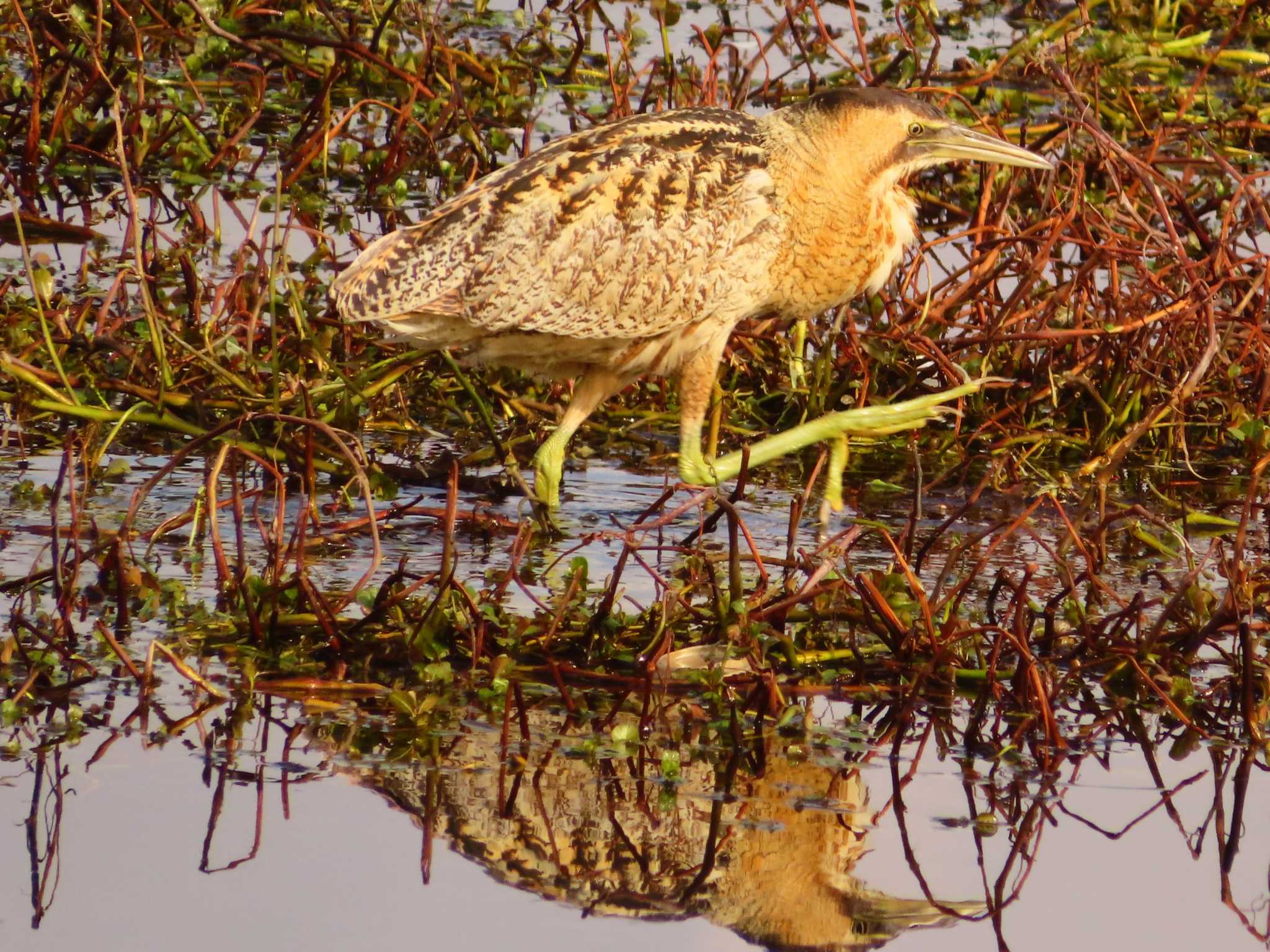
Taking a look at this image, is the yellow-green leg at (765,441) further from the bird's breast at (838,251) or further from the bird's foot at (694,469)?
the bird's breast at (838,251)

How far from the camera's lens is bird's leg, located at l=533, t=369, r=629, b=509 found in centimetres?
514

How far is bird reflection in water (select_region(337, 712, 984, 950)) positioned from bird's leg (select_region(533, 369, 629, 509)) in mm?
1576

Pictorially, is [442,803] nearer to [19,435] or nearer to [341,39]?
[19,435]

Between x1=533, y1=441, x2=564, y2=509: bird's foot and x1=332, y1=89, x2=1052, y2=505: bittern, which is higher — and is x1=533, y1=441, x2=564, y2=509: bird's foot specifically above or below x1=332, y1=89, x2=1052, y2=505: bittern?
below

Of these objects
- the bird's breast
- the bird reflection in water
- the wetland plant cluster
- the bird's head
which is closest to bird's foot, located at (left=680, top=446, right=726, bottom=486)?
the wetland plant cluster

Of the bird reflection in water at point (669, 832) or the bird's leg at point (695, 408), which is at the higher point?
the bird's leg at point (695, 408)

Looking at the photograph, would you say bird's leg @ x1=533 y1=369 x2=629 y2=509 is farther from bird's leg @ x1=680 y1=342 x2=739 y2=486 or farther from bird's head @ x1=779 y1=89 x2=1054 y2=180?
bird's head @ x1=779 y1=89 x2=1054 y2=180

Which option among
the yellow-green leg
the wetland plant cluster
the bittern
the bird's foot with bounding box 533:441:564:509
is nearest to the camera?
the wetland plant cluster

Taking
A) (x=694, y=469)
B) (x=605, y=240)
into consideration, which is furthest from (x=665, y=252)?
(x=694, y=469)

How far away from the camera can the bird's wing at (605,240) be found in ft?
16.3

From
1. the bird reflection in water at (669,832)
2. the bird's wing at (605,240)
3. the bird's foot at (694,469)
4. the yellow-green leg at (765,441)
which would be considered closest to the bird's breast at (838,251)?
the bird's wing at (605,240)

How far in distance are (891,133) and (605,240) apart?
822 millimetres

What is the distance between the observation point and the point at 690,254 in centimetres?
502

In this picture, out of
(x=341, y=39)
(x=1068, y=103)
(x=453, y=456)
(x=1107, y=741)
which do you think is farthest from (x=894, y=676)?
(x=1068, y=103)
